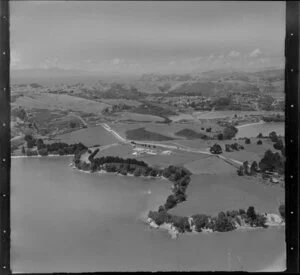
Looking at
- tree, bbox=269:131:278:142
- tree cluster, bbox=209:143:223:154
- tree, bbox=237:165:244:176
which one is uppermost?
tree, bbox=269:131:278:142

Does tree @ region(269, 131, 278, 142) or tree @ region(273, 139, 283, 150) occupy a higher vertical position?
tree @ region(269, 131, 278, 142)

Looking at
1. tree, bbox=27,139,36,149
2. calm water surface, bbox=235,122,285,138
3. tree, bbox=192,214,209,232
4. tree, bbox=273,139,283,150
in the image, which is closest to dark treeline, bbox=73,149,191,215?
tree, bbox=192,214,209,232

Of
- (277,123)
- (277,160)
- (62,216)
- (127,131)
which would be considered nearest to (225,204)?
(277,160)

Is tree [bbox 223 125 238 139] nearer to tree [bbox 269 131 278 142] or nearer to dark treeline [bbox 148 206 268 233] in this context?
tree [bbox 269 131 278 142]

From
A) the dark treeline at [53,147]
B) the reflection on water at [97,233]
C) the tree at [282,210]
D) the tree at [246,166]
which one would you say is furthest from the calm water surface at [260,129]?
the dark treeline at [53,147]

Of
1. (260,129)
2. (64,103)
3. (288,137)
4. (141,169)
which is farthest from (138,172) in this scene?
(288,137)

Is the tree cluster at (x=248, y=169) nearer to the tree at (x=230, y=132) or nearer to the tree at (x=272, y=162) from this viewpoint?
the tree at (x=272, y=162)
